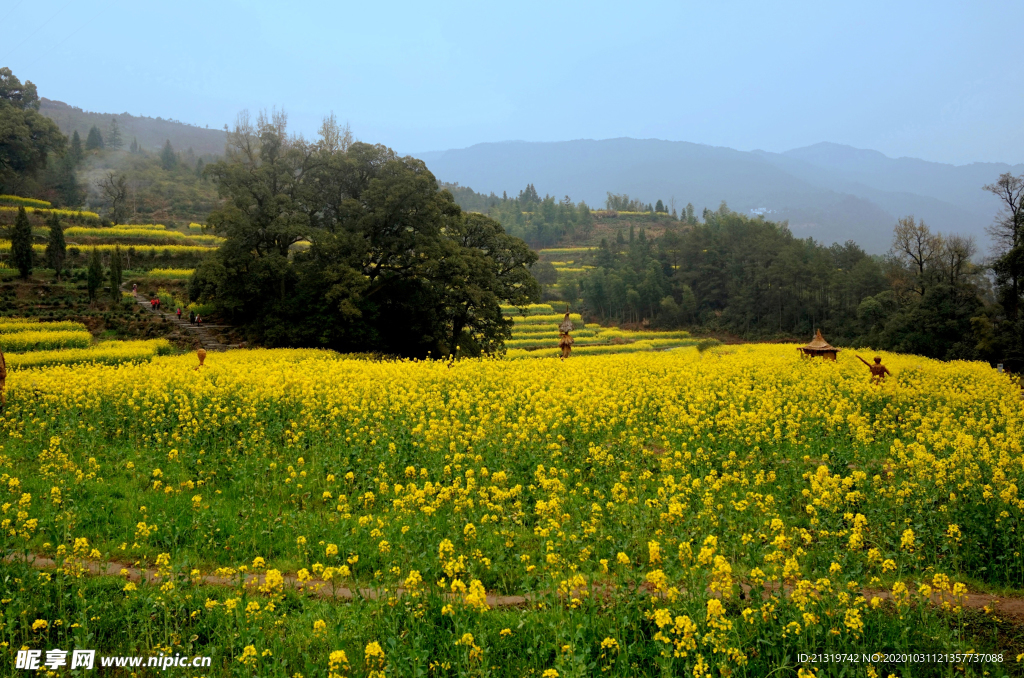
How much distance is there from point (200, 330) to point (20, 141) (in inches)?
1288

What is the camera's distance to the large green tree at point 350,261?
78.5ft

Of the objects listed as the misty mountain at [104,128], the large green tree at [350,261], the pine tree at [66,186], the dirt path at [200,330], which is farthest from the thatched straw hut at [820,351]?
the misty mountain at [104,128]

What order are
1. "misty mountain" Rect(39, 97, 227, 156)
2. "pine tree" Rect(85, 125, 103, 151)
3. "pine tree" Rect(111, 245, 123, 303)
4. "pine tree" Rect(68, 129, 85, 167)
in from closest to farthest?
"pine tree" Rect(111, 245, 123, 303)
"pine tree" Rect(68, 129, 85, 167)
"pine tree" Rect(85, 125, 103, 151)
"misty mountain" Rect(39, 97, 227, 156)

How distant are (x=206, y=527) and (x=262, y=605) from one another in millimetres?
2002

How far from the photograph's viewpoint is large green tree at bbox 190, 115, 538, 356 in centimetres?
2392

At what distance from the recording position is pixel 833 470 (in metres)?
8.40

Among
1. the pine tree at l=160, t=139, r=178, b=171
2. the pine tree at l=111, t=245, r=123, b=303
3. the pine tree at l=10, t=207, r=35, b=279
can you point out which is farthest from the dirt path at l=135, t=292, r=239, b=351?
the pine tree at l=160, t=139, r=178, b=171

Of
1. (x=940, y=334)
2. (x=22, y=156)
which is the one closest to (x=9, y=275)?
(x=22, y=156)

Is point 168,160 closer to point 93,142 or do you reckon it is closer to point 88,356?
point 93,142

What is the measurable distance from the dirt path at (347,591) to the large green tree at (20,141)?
53.0 metres

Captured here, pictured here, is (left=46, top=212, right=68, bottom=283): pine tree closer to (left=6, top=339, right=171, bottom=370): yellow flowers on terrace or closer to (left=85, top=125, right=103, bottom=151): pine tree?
(left=6, top=339, right=171, bottom=370): yellow flowers on terrace

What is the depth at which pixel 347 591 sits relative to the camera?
569 cm

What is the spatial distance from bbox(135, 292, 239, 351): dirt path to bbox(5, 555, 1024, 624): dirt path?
20.1 metres

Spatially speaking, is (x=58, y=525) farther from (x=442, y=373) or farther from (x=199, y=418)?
(x=442, y=373)
